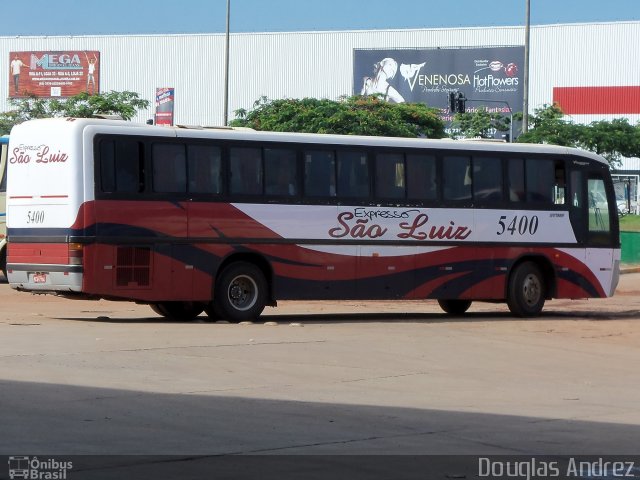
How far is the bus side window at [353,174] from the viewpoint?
2264 centimetres

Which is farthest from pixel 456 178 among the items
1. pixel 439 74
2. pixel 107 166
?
pixel 439 74

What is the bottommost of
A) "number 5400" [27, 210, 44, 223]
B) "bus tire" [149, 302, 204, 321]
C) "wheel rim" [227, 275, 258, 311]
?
"bus tire" [149, 302, 204, 321]

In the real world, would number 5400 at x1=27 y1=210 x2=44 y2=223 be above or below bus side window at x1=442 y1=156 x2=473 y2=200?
below

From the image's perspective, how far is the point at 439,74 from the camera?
103 meters

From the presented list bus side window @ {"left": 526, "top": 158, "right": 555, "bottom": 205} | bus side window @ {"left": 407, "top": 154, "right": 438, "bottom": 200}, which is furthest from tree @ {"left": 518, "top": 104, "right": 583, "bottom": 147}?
bus side window @ {"left": 407, "top": 154, "right": 438, "bottom": 200}

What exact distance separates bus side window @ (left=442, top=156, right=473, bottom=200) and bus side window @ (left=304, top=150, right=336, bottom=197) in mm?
2284

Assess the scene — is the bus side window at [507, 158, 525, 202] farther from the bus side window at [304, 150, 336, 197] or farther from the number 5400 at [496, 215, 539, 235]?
the bus side window at [304, 150, 336, 197]

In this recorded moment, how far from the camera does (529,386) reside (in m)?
14.2

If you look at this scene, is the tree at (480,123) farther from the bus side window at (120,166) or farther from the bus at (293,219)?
the bus side window at (120,166)

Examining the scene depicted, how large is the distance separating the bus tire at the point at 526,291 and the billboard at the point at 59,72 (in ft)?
285

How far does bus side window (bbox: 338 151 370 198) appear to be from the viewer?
2264 cm

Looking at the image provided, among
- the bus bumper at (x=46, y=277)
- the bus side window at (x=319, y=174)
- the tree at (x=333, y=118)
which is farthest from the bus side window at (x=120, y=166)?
the tree at (x=333, y=118)

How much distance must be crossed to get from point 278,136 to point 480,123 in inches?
2559
